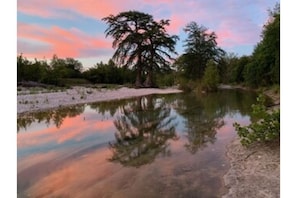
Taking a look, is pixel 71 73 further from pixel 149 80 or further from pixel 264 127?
pixel 264 127

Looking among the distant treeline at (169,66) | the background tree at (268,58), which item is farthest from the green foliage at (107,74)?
the background tree at (268,58)

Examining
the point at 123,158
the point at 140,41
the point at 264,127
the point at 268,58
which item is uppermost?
the point at 140,41

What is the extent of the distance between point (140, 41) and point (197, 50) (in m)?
3.79

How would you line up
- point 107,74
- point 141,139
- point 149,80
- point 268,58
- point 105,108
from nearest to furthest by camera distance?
1. point 141,139
2. point 105,108
3. point 268,58
4. point 149,80
5. point 107,74

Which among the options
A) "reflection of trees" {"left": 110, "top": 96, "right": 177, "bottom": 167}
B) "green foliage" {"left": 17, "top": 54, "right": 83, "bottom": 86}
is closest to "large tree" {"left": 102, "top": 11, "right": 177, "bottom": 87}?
"green foliage" {"left": 17, "top": 54, "right": 83, "bottom": 86}

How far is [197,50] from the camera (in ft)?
65.8

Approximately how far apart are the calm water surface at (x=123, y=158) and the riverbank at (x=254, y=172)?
0.30ft

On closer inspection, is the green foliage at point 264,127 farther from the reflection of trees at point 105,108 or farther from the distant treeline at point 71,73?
the distant treeline at point 71,73

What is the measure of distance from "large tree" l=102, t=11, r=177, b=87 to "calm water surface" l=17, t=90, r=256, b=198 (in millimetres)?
14336

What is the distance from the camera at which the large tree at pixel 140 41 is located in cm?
1911

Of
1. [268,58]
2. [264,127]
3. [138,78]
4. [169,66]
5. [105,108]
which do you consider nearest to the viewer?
[264,127]

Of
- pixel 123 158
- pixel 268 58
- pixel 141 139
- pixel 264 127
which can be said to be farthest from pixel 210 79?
pixel 123 158

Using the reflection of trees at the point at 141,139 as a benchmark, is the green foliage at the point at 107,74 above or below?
above
